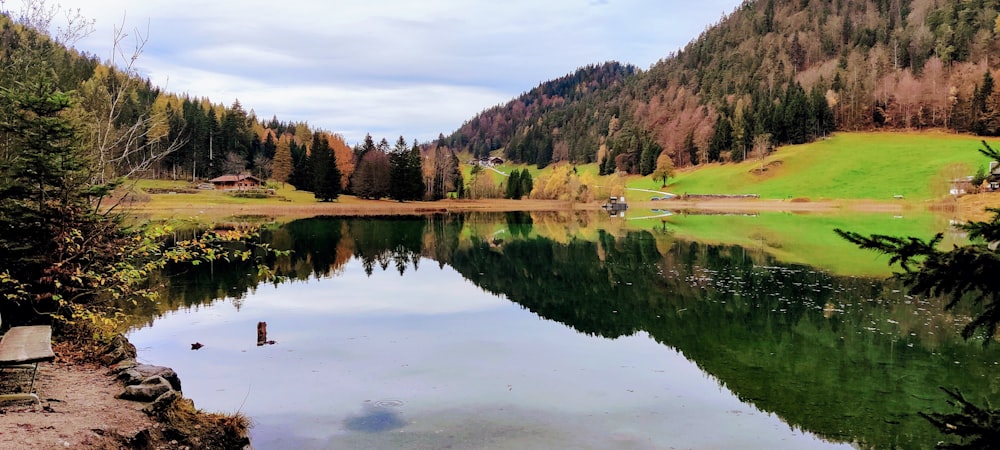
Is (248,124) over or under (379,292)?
over

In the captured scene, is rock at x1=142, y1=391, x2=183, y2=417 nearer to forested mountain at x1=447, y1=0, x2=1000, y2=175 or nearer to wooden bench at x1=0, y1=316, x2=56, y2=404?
wooden bench at x1=0, y1=316, x2=56, y2=404

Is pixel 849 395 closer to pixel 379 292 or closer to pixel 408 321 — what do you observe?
pixel 408 321

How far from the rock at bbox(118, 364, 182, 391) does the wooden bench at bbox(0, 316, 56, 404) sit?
59.4 inches

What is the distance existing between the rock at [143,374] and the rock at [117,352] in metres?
0.75

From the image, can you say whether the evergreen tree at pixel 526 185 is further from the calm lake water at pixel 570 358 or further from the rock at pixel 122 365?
the rock at pixel 122 365

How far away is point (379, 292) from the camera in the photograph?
29.4m

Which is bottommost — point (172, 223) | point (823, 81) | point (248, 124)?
point (172, 223)

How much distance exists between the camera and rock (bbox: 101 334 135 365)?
44.9 ft

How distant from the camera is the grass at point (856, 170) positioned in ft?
339

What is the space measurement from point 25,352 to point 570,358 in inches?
490

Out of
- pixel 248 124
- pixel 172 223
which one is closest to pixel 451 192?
pixel 248 124

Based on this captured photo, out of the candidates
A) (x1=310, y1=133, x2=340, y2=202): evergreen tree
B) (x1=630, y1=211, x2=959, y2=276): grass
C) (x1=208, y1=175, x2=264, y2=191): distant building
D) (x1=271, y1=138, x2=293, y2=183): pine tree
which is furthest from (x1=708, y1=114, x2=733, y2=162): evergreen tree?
(x1=208, y1=175, x2=264, y2=191): distant building

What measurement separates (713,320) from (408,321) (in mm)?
10943

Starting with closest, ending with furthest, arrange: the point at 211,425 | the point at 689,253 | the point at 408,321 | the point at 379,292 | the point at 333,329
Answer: the point at 211,425
the point at 333,329
the point at 408,321
the point at 379,292
the point at 689,253
